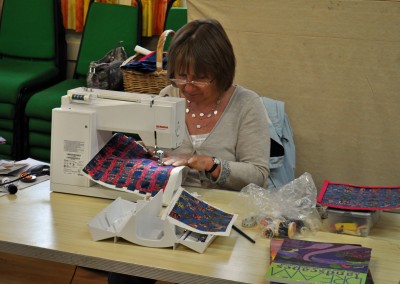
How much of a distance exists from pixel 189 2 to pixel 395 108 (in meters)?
1.13

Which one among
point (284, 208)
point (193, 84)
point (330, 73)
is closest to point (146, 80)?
point (330, 73)

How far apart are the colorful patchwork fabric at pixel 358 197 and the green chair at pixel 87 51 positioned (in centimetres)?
236

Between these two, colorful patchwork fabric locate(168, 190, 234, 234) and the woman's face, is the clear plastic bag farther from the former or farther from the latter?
the woman's face

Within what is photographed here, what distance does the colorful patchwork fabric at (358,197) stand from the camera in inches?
77.0

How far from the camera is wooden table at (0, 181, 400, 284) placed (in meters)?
1.66

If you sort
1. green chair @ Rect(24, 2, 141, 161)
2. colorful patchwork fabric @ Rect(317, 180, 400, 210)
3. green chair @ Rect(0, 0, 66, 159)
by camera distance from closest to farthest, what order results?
colorful patchwork fabric @ Rect(317, 180, 400, 210)
green chair @ Rect(24, 2, 141, 161)
green chair @ Rect(0, 0, 66, 159)

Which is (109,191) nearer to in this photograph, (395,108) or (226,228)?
(226,228)

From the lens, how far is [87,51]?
4469 millimetres

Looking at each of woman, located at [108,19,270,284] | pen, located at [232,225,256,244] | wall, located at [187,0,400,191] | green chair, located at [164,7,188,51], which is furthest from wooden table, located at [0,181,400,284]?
green chair, located at [164,7,188,51]

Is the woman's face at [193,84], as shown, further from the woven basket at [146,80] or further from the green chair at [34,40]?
the green chair at [34,40]

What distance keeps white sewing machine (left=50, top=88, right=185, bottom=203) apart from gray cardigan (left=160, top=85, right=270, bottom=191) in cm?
31

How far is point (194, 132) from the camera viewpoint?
8.30ft

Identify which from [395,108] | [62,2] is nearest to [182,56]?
[395,108]

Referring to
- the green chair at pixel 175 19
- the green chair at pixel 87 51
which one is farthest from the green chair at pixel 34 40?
the green chair at pixel 175 19
